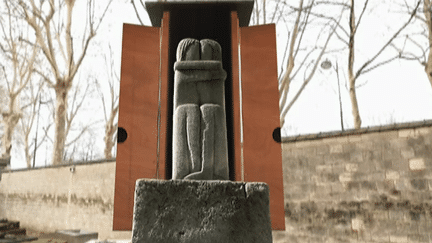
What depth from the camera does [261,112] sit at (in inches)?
131

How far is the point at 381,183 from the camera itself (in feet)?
15.5

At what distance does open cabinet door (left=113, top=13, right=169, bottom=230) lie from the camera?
3.11m

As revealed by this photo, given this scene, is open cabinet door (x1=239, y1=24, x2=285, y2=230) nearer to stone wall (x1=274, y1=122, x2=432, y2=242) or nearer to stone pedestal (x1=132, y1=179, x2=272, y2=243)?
stone pedestal (x1=132, y1=179, x2=272, y2=243)

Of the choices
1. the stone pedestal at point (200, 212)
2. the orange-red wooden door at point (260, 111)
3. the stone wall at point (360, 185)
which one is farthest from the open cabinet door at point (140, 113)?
the stone wall at point (360, 185)

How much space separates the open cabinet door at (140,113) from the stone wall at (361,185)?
126 inches

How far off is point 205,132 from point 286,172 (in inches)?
142

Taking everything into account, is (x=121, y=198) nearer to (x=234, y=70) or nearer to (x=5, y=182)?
(x=234, y=70)

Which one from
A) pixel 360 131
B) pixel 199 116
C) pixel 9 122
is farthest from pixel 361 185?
pixel 9 122

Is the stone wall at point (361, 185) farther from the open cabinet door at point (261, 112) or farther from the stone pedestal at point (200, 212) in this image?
the stone pedestal at point (200, 212)

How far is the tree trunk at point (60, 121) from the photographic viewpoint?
11102mm

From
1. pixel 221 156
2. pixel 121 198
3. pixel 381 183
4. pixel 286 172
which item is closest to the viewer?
pixel 221 156

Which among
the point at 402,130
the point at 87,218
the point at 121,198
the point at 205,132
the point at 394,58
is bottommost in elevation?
the point at 87,218

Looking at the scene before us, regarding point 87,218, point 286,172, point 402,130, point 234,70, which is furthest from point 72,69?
point 402,130

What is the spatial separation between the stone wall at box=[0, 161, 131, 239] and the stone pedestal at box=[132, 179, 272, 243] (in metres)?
6.18
